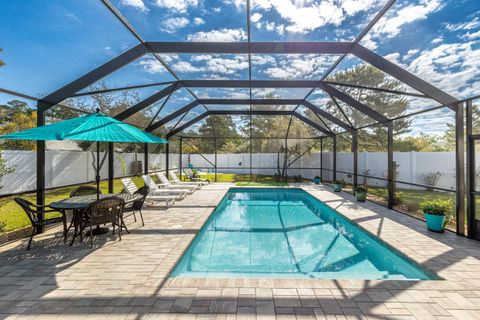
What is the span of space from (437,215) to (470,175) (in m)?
0.98

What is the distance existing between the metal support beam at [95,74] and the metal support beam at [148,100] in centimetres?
192

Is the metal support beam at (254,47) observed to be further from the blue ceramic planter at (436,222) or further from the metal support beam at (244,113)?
the metal support beam at (244,113)

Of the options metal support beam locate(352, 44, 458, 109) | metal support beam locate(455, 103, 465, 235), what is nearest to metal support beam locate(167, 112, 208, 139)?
metal support beam locate(352, 44, 458, 109)

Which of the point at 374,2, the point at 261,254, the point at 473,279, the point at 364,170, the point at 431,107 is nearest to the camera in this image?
the point at 473,279

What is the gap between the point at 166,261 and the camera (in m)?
3.33

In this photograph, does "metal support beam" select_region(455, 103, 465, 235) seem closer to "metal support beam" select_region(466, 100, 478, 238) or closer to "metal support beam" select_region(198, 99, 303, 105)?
"metal support beam" select_region(466, 100, 478, 238)

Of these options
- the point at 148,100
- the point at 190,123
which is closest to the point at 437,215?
the point at 148,100

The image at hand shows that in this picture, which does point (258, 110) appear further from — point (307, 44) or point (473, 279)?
point (473, 279)

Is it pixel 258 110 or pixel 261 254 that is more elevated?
pixel 258 110

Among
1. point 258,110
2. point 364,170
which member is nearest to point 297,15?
point 258,110

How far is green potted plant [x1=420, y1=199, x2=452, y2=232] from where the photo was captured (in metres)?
4.62

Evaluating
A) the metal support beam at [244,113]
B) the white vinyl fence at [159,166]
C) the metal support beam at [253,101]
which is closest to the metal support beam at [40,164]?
the white vinyl fence at [159,166]

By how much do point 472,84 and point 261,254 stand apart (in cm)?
478

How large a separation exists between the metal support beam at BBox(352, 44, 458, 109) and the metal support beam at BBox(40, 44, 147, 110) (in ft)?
14.7
